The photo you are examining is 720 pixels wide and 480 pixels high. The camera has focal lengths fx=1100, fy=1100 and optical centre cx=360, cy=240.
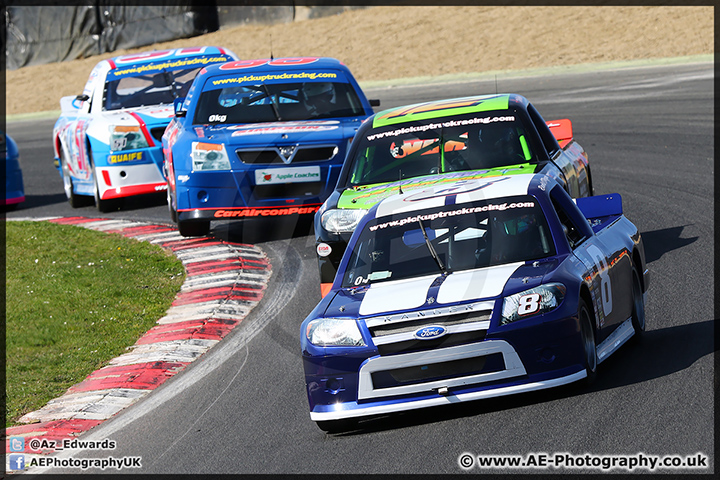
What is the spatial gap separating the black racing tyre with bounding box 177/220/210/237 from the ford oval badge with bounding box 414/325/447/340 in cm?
648

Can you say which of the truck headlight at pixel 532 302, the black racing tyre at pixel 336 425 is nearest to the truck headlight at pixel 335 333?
the black racing tyre at pixel 336 425

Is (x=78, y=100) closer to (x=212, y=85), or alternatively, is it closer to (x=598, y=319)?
(x=212, y=85)

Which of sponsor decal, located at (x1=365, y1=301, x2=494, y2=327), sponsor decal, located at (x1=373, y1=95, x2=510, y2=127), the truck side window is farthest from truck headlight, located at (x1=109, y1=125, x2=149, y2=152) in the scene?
sponsor decal, located at (x1=365, y1=301, x2=494, y2=327)

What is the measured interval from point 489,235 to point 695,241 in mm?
3795

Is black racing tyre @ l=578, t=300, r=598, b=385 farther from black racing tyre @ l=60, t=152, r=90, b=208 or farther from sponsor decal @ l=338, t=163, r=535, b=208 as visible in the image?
black racing tyre @ l=60, t=152, r=90, b=208

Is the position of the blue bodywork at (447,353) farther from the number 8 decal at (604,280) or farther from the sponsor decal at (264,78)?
the sponsor decal at (264,78)

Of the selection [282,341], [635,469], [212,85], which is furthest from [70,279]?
[635,469]

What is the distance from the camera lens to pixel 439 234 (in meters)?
6.47

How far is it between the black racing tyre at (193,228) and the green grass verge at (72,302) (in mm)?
336

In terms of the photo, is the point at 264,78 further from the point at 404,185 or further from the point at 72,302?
the point at 404,185

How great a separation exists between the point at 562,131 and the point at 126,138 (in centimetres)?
597

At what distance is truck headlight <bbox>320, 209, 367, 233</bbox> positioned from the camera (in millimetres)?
8219

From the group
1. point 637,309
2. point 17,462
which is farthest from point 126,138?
point 637,309

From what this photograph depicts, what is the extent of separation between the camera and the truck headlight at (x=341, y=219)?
8.22 meters
